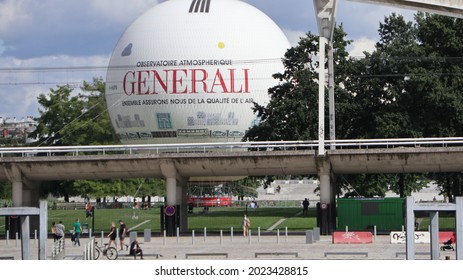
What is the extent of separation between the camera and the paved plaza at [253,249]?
3772 cm

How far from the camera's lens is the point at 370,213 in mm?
56062

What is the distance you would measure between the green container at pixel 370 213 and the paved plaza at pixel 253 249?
2884mm

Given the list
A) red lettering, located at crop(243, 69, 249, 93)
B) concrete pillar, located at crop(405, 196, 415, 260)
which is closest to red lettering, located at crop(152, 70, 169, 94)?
red lettering, located at crop(243, 69, 249, 93)

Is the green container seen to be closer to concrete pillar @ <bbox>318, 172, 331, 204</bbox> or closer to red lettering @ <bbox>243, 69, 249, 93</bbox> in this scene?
concrete pillar @ <bbox>318, 172, 331, 204</bbox>

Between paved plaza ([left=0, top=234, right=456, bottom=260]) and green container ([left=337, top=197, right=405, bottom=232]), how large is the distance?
2.88m

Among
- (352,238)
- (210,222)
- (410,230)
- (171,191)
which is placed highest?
(171,191)

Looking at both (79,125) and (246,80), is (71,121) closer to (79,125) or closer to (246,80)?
(79,125)

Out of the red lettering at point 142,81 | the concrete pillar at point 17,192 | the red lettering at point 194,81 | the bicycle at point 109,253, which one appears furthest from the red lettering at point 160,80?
the bicycle at point 109,253

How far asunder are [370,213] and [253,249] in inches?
588

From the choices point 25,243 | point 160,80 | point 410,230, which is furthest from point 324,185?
point 25,243

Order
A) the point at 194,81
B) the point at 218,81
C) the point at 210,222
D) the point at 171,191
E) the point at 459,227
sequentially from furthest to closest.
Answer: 1. the point at 218,81
2. the point at 194,81
3. the point at 210,222
4. the point at 171,191
5. the point at 459,227

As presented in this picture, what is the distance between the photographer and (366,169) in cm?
5609
